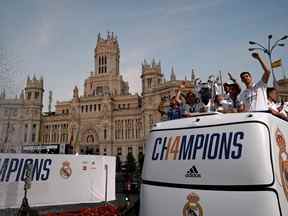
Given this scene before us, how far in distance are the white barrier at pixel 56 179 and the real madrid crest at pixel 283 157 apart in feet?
37.8

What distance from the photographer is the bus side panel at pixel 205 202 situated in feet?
9.56

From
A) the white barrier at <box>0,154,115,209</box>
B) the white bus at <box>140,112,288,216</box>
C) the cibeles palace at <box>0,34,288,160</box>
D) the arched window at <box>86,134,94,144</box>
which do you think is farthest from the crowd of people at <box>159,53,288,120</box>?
the arched window at <box>86,134,94,144</box>

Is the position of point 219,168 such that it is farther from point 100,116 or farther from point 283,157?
point 100,116

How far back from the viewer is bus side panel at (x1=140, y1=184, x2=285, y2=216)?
2.91 meters

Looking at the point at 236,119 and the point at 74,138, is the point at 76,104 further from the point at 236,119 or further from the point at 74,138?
the point at 236,119

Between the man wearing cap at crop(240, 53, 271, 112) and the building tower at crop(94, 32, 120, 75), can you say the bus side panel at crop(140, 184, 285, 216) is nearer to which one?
the man wearing cap at crop(240, 53, 271, 112)

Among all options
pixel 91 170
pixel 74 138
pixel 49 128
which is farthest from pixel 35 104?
pixel 91 170

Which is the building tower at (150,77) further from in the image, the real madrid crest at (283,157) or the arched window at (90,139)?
the real madrid crest at (283,157)

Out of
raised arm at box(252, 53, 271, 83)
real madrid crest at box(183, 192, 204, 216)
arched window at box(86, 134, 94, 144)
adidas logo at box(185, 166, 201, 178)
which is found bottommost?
real madrid crest at box(183, 192, 204, 216)

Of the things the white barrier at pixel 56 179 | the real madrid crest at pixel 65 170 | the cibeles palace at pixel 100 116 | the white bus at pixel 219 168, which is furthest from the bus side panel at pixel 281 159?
the cibeles palace at pixel 100 116

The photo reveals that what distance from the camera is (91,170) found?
1397cm

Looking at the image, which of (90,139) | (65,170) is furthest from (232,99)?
(90,139)

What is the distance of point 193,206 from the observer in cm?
341

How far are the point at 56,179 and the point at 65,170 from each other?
634mm
